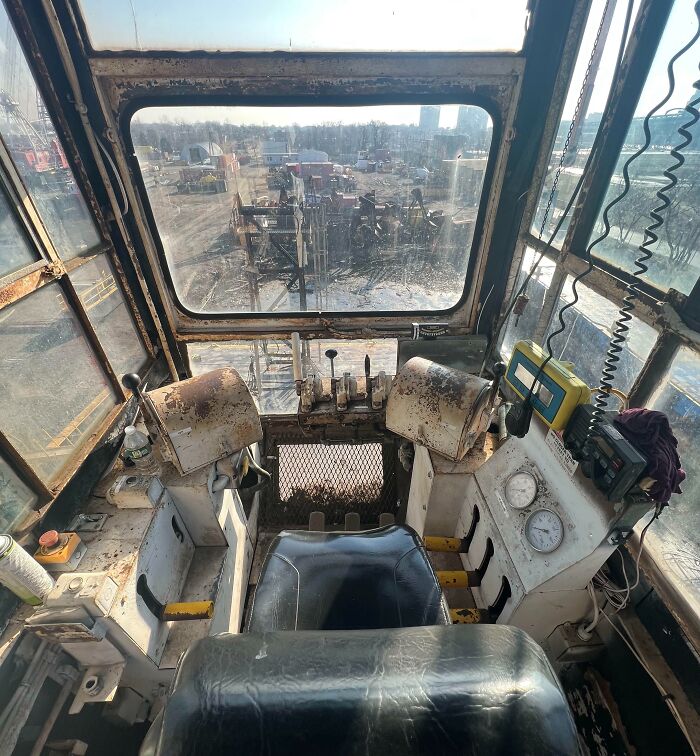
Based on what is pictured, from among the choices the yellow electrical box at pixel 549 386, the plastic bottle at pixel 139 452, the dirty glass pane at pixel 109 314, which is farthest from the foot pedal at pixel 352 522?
the dirty glass pane at pixel 109 314

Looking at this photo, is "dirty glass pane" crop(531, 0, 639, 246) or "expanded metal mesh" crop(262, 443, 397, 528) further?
"expanded metal mesh" crop(262, 443, 397, 528)

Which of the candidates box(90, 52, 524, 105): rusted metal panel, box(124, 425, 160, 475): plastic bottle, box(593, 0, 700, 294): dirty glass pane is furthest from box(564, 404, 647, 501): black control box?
box(124, 425, 160, 475): plastic bottle

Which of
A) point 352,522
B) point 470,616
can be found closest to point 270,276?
point 352,522

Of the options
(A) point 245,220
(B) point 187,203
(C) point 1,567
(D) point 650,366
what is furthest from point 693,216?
(C) point 1,567

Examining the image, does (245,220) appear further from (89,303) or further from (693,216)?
(693,216)

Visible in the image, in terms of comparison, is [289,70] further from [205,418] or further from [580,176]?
[205,418]

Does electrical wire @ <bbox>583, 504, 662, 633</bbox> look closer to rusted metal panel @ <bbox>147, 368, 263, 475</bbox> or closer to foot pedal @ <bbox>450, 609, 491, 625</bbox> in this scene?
foot pedal @ <bbox>450, 609, 491, 625</bbox>
